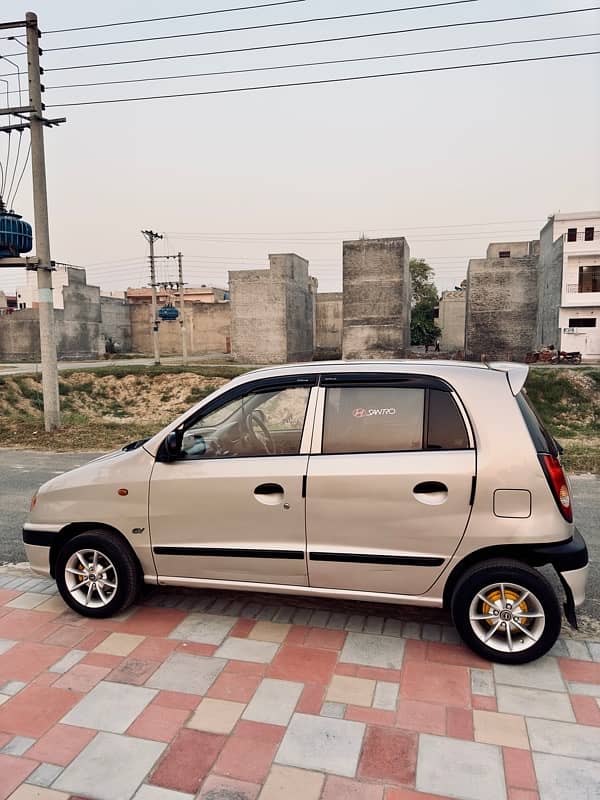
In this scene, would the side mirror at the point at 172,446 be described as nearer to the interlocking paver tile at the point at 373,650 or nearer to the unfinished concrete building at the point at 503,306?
the interlocking paver tile at the point at 373,650

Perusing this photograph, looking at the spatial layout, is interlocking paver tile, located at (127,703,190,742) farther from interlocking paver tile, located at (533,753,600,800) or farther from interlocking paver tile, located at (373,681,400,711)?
interlocking paver tile, located at (533,753,600,800)

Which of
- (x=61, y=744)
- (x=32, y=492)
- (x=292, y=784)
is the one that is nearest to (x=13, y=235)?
(x=32, y=492)

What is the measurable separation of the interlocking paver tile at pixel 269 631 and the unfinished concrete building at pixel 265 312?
3299 cm

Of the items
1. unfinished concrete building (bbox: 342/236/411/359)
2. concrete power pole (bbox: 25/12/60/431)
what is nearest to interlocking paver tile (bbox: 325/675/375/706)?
concrete power pole (bbox: 25/12/60/431)

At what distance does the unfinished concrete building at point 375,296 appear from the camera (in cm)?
3331

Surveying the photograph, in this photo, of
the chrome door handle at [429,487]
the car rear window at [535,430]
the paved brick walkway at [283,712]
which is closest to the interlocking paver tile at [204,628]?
the paved brick walkway at [283,712]

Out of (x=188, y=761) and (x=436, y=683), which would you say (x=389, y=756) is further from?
(x=188, y=761)

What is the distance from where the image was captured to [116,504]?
387 cm

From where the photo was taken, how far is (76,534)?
4.05m

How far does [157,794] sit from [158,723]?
0.47 meters

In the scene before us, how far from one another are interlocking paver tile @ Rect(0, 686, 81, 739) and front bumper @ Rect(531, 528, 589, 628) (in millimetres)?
2763

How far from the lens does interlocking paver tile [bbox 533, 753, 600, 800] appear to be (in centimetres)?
233

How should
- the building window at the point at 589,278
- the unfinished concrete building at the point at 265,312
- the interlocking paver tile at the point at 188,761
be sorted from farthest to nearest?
the unfinished concrete building at the point at 265,312
the building window at the point at 589,278
the interlocking paver tile at the point at 188,761

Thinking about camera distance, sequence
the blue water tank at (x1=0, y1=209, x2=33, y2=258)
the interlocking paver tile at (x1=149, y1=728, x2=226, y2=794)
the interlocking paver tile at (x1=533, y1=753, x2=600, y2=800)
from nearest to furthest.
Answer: the interlocking paver tile at (x1=533, y1=753, x2=600, y2=800)
the interlocking paver tile at (x1=149, y1=728, x2=226, y2=794)
the blue water tank at (x1=0, y1=209, x2=33, y2=258)
